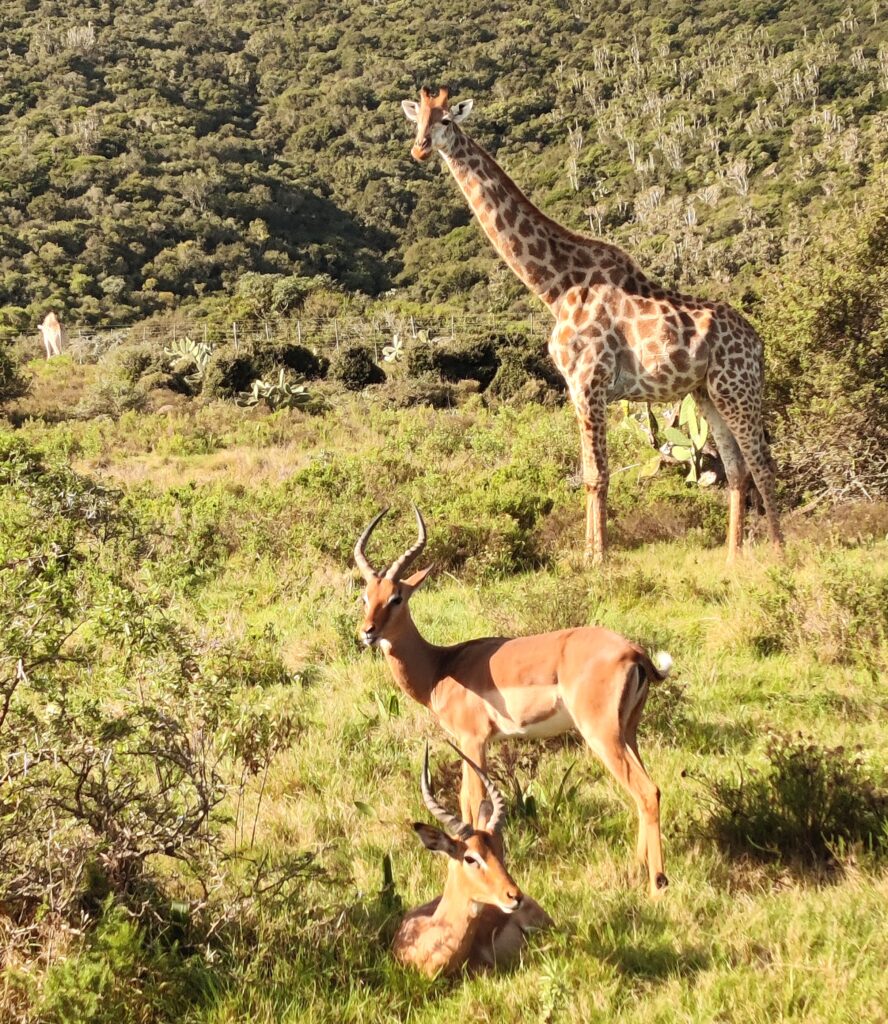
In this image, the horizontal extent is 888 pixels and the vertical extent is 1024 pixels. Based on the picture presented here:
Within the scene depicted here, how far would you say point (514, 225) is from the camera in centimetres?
932

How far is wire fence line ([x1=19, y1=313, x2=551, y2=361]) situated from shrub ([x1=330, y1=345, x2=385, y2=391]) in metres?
4.52

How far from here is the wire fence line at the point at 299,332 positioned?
34438mm

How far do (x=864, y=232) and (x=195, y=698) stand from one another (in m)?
9.52

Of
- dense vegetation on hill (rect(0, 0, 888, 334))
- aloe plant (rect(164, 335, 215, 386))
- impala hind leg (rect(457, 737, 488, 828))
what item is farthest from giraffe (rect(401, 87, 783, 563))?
dense vegetation on hill (rect(0, 0, 888, 334))

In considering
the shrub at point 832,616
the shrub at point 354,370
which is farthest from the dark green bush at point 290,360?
the shrub at point 832,616

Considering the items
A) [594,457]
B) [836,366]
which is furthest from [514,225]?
[836,366]

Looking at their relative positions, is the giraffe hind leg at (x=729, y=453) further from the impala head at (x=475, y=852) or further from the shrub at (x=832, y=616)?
the impala head at (x=475, y=852)

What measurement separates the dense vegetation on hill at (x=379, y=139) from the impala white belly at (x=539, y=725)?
33.9m

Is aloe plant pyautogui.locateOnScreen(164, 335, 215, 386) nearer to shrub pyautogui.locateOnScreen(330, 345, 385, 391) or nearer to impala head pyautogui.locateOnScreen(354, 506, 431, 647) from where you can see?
shrub pyautogui.locateOnScreen(330, 345, 385, 391)

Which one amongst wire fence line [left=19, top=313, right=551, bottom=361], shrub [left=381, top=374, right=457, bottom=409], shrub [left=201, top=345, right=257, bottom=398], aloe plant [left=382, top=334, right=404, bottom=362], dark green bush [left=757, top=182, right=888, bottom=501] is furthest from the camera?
wire fence line [left=19, top=313, right=551, bottom=361]

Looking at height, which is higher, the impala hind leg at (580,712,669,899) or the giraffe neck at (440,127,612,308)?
the giraffe neck at (440,127,612,308)

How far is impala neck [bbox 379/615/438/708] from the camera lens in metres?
4.37

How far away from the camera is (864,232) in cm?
1027

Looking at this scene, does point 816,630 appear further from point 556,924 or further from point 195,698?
point 195,698
